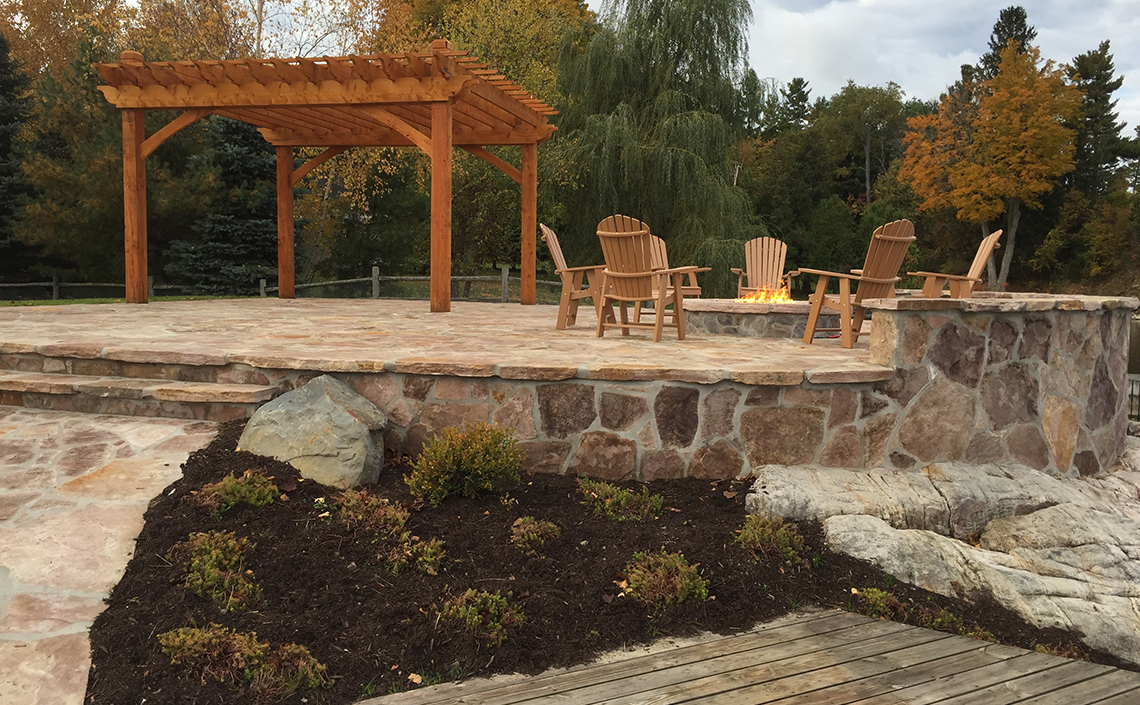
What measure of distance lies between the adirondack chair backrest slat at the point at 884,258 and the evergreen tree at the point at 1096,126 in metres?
22.3

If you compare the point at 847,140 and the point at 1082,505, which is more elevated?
the point at 847,140

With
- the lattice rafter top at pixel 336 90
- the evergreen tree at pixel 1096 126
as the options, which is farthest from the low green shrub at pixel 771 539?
the evergreen tree at pixel 1096 126

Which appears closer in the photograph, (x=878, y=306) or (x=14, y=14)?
(x=878, y=306)

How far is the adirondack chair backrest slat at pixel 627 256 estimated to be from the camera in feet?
16.6

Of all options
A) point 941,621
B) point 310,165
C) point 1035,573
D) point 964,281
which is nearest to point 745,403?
point 941,621

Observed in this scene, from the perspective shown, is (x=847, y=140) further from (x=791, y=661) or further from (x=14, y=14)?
(x=791, y=661)

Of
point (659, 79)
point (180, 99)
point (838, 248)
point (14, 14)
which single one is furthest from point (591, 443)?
point (14, 14)

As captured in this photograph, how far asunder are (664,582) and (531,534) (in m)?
0.56

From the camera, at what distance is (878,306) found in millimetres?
3955

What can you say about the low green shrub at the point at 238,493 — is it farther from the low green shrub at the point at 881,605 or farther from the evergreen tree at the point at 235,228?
the evergreen tree at the point at 235,228

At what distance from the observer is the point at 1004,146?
2270 centimetres

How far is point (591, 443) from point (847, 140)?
30446 millimetres

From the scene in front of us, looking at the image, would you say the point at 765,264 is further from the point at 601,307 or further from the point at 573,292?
the point at 601,307

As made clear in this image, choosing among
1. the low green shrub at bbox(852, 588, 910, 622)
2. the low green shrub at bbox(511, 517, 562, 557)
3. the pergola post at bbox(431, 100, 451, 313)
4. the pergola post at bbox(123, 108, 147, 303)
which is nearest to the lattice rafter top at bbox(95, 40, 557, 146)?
the pergola post at bbox(431, 100, 451, 313)
